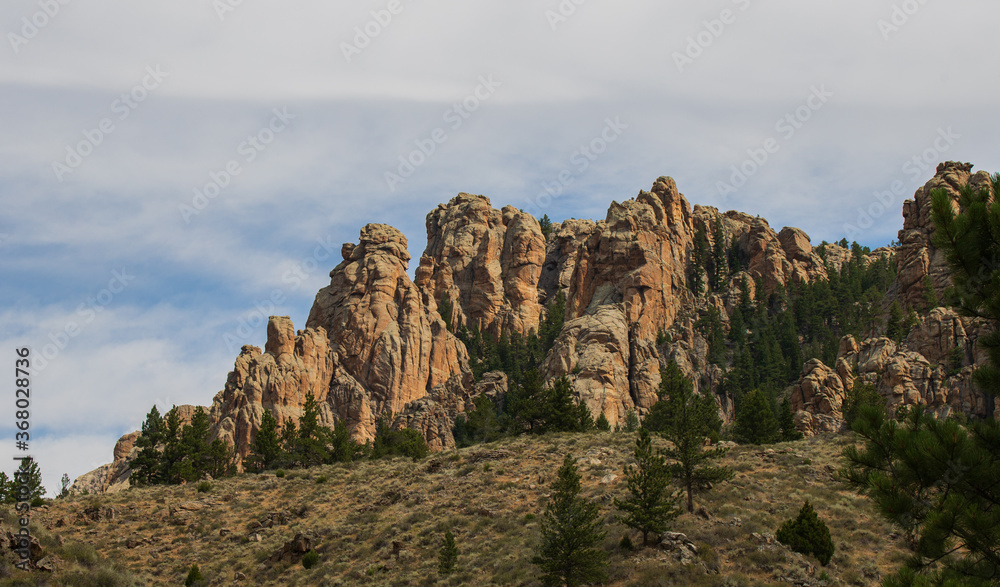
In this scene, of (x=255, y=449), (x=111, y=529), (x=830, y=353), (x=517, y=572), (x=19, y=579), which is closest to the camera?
(x=19, y=579)

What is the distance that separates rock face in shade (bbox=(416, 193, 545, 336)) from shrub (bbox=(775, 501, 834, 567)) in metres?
101

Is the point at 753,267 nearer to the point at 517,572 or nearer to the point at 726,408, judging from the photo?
the point at 726,408

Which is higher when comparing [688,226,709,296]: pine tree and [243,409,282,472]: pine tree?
[688,226,709,296]: pine tree

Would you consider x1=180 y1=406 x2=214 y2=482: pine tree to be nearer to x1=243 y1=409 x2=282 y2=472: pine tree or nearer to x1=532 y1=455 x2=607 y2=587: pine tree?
x1=243 y1=409 x2=282 y2=472: pine tree

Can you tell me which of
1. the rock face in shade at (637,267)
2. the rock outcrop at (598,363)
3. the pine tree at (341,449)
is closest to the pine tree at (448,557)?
the pine tree at (341,449)

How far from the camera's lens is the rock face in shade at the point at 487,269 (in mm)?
142500

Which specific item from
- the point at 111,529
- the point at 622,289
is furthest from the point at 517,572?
the point at 622,289

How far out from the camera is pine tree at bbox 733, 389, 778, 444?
66250 millimetres

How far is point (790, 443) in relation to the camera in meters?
60.9

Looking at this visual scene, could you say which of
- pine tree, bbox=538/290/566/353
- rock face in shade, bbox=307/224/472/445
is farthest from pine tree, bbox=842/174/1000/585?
pine tree, bbox=538/290/566/353

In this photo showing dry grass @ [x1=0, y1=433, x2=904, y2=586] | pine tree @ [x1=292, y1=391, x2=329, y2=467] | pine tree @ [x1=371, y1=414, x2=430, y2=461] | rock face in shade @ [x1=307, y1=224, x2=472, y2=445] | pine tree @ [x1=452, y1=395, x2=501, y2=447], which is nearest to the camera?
dry grass @ [x1=0, y1=433, x2=904, y2=586]

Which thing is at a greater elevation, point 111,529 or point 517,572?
point 111,529

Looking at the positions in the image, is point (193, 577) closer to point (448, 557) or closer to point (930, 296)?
point (448, 557)

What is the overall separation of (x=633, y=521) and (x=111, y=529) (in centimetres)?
3521
